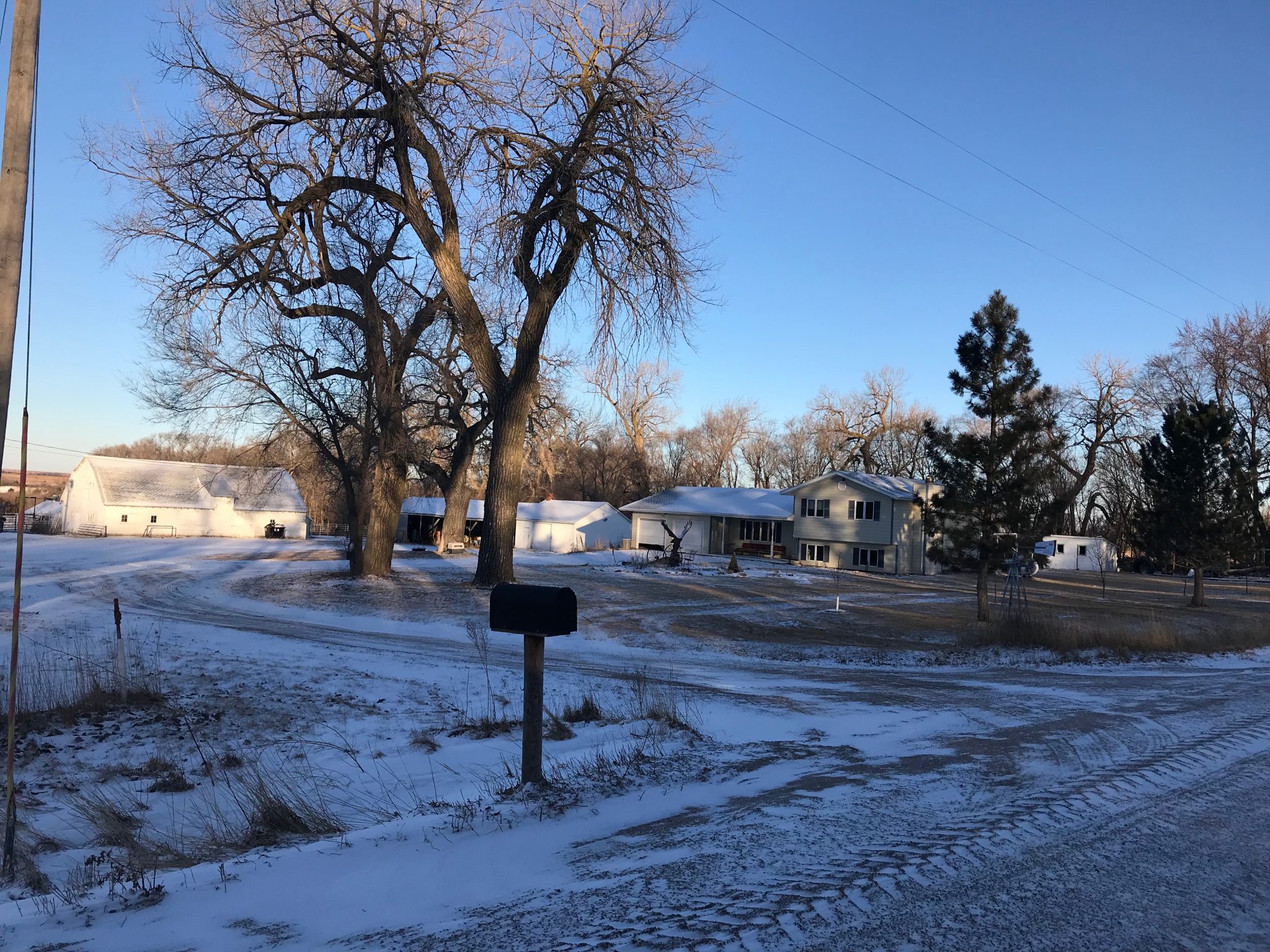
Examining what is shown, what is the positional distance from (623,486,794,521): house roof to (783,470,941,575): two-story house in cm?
247

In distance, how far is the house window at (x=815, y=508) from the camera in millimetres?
58938

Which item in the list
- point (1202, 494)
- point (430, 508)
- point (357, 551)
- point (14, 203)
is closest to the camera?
point (14, 203)

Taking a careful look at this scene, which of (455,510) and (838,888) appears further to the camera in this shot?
(455,510)

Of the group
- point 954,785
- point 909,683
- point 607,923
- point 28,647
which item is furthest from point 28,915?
point 909,683

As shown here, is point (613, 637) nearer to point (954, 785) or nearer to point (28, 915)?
point (954, 785)

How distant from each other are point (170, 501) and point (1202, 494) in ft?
212

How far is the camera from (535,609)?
19.1 feet

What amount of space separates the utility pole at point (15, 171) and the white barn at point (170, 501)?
6080 cm


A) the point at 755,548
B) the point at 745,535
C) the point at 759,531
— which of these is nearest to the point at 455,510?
the point at 755,548

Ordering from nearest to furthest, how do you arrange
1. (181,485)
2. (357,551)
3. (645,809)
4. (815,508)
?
(645,809)
(357,551)
(815,508)
(181,485)

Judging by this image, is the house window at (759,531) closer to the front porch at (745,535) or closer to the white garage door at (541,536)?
the front porch at (745,535)

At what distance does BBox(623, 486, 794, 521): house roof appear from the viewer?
63.7 meters

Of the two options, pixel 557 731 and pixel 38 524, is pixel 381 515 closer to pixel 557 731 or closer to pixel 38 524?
pixel 557 731

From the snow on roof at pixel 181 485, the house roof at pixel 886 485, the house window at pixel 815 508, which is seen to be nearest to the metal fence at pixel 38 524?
the snow on roof at pixel 181 485
